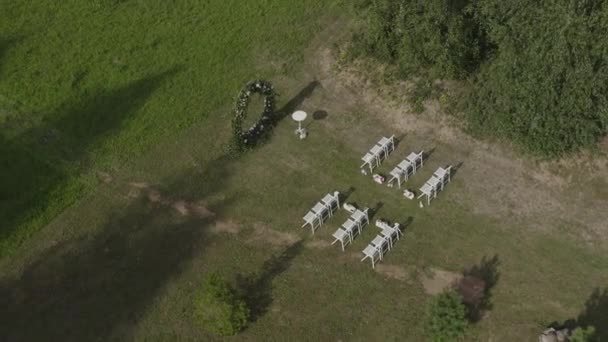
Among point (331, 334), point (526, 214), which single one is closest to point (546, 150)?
point (526, 214)

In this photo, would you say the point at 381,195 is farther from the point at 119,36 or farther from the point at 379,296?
the point at 119,36

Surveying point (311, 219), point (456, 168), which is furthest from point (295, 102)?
point (456, 168)

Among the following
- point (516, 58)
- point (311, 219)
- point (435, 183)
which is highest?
point (516, 58)

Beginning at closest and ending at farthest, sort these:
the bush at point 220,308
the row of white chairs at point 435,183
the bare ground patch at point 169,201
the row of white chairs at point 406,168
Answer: the bush at point 220,308 < the row of white chairs at point 435,183 < the bare ground patch at point 169,201 < the row of white chairs at point 406,168

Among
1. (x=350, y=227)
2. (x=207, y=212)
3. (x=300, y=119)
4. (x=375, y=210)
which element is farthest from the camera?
(x=300, y=119)

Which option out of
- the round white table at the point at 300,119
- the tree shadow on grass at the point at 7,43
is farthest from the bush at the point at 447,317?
the tree shadow on grass at the point at 7,43

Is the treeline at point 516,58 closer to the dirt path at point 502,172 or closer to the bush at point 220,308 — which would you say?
the dirt path at point 502,172

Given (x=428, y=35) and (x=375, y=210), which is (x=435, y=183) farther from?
(x=428, y=35)
